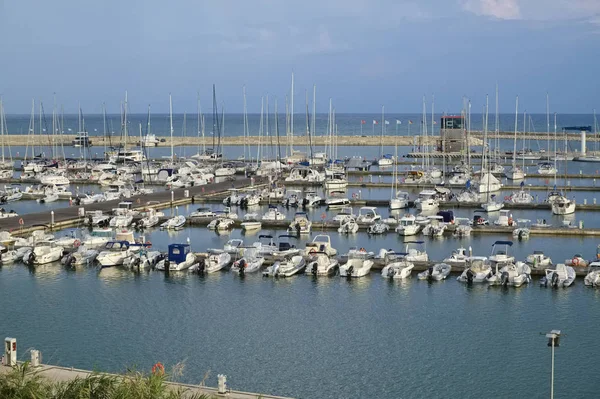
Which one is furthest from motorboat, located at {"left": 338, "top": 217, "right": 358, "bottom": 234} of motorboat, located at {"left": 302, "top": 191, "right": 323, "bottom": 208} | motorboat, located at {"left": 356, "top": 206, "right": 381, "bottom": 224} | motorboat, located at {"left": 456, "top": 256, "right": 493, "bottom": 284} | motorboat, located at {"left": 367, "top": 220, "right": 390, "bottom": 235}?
motorboat, located at {"left": 456, "top": 256, "right": 493, "bottom": 284}

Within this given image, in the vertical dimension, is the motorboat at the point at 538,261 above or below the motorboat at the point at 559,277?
above

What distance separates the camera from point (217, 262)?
36.3 metres

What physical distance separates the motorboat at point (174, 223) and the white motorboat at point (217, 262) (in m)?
10.9

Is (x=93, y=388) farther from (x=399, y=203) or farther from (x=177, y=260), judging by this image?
(x=399, y=203)

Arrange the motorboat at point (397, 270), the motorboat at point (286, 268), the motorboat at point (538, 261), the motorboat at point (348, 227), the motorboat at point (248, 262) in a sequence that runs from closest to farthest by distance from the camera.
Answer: the motorboat at point (397, 270), the motorboat at point (538, 261), the motorboat at point (286, 268), the motorboat at point (248, 262), the motorboat at point (348, 227)

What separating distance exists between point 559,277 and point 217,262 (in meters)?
13.6

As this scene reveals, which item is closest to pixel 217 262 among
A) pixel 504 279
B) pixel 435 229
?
pixel 504 279

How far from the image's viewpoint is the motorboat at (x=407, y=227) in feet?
148

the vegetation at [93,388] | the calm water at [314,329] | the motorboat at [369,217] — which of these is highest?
the vegetation at [93,388]

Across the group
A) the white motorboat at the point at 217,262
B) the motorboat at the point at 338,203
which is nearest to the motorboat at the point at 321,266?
the white motorboat at the point at 217,262

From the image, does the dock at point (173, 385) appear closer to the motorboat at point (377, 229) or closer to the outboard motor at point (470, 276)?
the outboard motor at point (470, 276)

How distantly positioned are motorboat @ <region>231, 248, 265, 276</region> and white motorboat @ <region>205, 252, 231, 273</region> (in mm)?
540

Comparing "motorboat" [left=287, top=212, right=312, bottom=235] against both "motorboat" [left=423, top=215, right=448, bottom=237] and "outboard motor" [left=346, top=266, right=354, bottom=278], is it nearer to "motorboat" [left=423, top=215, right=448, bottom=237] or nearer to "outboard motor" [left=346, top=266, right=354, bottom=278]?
"motorboat" [left=423, top=215, right=448, bottom=237]

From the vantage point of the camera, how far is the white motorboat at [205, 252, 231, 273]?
36.1 meters
